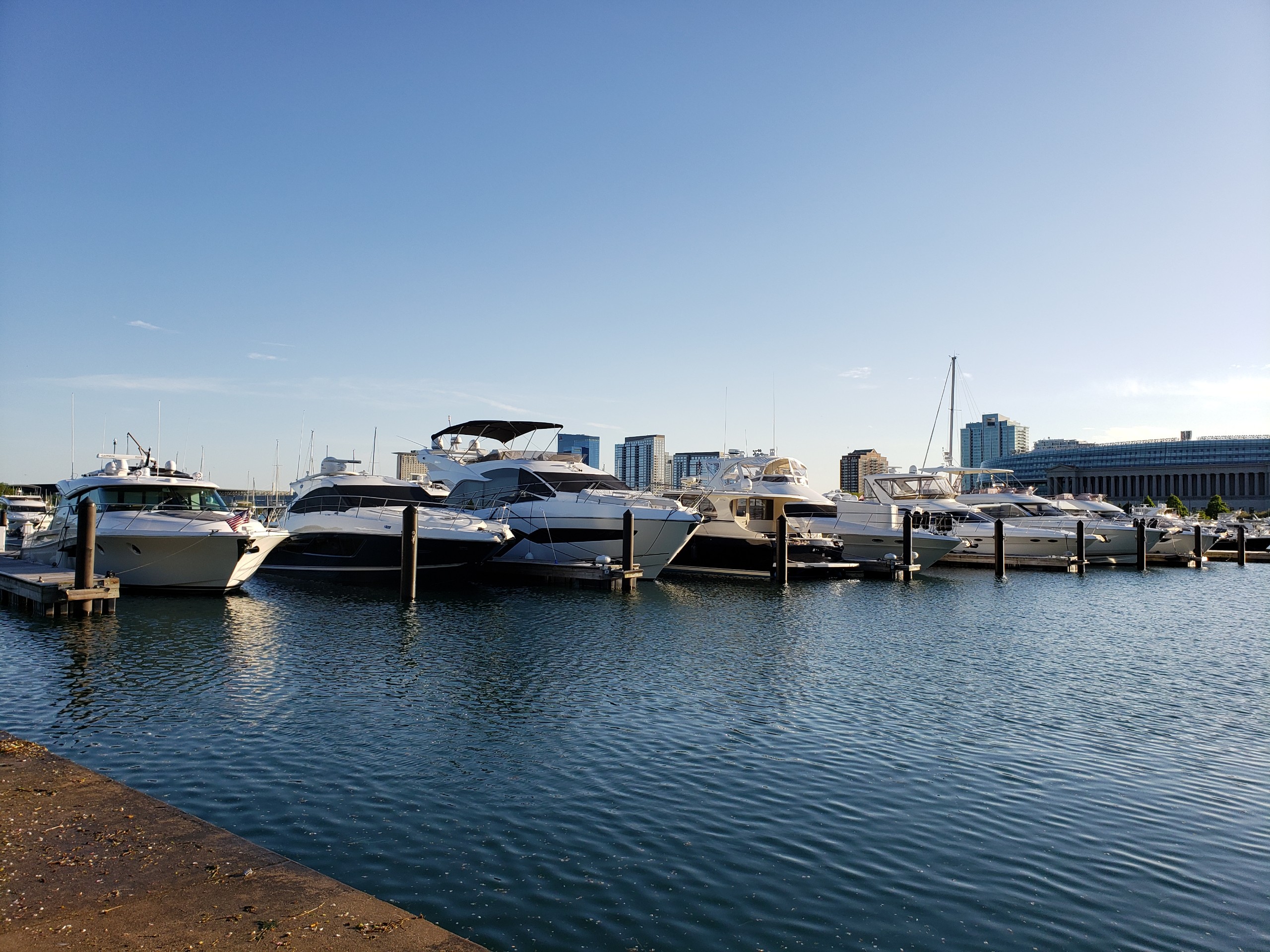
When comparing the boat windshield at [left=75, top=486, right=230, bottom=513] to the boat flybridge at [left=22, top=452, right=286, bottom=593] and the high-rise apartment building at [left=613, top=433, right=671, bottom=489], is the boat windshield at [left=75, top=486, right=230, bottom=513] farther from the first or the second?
the high-rise apartment building at [left=613, top=433, right=671, bottom=489]

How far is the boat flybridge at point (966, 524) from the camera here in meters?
42.9

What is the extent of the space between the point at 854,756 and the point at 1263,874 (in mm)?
4034

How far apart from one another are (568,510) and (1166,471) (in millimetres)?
144790

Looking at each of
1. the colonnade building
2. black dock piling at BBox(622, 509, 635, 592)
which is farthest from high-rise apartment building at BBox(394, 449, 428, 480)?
the colonnade building

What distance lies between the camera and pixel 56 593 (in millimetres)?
18922

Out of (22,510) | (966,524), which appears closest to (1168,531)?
(966,524)

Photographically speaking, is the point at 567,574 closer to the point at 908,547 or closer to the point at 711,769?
the point at 908,547

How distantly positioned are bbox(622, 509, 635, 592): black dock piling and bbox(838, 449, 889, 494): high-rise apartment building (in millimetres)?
68143

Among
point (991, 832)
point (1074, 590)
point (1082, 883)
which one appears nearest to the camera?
point (1082, 883)

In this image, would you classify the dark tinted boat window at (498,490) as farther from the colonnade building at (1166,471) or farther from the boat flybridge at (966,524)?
the colonnade building at (1166,471)

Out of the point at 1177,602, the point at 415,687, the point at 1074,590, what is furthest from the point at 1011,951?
the point at 1074,590

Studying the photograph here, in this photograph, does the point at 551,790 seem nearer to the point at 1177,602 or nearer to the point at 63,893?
the point at 63,893

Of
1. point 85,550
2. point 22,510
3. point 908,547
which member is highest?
point 22,510

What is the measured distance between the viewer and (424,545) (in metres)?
27.6
